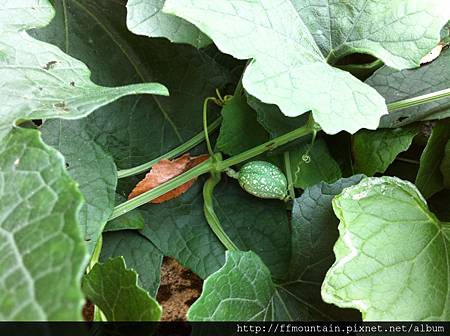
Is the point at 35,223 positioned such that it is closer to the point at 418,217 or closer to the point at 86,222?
the point at 86,222

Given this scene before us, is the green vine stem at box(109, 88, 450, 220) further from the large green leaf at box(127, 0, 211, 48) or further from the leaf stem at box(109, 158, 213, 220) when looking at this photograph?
the large green leaf at box(127, 0, 211, 48)

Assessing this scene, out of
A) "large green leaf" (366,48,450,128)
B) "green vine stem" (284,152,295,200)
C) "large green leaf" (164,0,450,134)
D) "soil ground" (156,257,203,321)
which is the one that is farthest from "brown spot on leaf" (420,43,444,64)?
"soil ground" (156,257,203,321)

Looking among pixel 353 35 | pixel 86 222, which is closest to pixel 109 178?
pixel 86 222

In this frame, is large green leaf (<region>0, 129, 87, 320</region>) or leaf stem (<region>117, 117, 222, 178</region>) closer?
large green leaf (<region>0, 129, 87, 320</region>)

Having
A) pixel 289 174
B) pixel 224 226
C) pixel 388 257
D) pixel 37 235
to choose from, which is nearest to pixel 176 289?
pixel 224 226

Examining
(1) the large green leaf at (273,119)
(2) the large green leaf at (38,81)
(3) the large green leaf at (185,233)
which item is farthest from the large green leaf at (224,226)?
(2) the large green leaf at (38,81)

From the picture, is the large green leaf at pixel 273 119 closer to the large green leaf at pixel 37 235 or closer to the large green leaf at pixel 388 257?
the large green leaf at pixel 388 257
